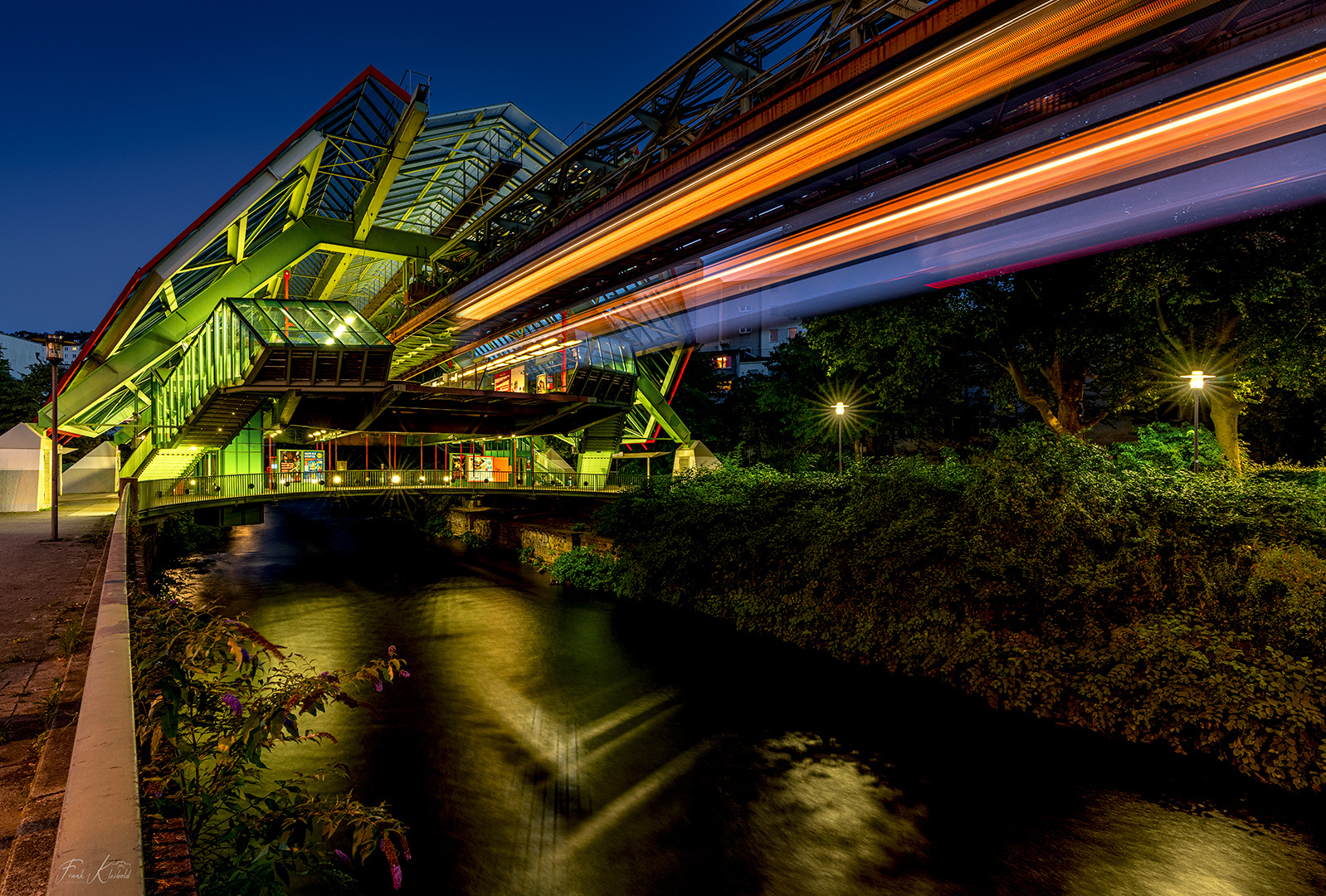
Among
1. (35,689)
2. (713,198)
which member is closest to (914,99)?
(713,198)

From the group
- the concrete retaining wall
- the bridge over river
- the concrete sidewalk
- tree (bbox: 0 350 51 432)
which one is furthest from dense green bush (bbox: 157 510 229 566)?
the concrete retaining wall

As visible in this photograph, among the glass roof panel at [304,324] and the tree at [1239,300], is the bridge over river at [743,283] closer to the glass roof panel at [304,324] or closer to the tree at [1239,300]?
the glass roof panel at [304,324]

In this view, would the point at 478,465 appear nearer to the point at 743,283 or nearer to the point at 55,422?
the point at 55,422

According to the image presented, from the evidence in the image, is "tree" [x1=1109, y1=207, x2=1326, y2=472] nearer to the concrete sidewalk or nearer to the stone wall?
the stone wall

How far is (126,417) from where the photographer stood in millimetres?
39250

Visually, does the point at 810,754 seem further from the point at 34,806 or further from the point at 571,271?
the point at 571,271

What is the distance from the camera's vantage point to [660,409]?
1476 inches

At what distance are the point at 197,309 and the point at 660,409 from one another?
2203 cm

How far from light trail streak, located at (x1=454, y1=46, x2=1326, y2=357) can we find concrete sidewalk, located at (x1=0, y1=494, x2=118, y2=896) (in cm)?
1132

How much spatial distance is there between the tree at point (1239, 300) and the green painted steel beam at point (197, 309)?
24.4 metres

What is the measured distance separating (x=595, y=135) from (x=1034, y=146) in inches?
297

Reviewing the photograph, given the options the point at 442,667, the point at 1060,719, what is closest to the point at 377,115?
the point at 442,667

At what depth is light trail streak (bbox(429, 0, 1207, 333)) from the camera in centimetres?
645

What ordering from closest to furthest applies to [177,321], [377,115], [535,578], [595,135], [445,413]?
[595,135], [377,115], [177,321], [535,578], [445,413]
